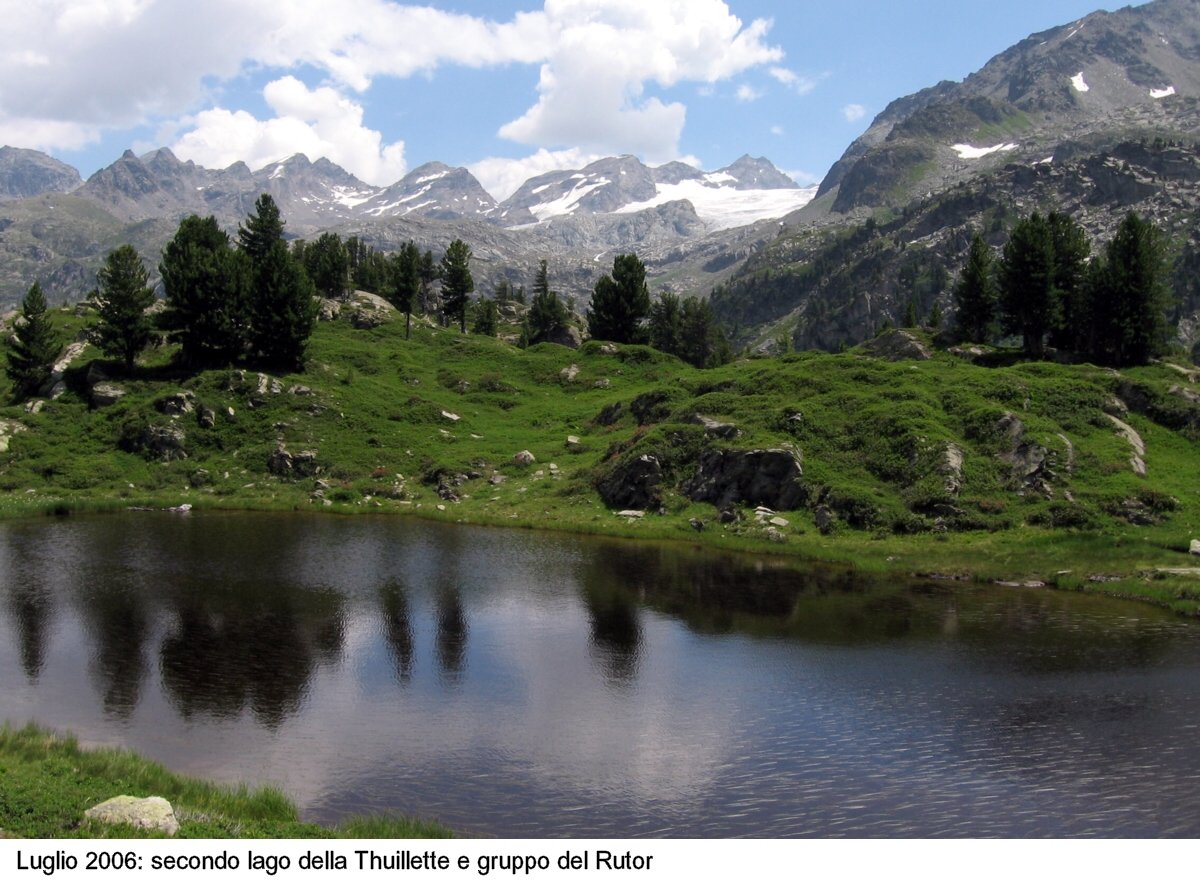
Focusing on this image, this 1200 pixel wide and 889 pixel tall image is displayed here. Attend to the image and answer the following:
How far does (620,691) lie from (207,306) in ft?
255

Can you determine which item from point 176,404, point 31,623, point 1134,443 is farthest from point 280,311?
point 1134,443

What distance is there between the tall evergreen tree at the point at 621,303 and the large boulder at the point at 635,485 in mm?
63957

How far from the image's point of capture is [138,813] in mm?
18172

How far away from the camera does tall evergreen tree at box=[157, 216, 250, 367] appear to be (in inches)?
3511

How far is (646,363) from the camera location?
115438 mm

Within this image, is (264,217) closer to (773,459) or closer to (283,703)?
(773,459)

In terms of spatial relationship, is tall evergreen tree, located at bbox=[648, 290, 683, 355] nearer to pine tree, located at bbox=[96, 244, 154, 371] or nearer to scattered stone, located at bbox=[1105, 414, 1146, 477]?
pine tree, located at bbox=[96, 244, 154, 371]

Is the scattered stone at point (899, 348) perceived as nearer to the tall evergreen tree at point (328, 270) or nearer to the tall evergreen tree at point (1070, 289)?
the tall evergreen tree at point (1070, 289)

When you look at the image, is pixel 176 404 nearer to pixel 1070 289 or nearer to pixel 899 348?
pixel 899 348

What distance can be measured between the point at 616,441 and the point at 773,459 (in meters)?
19.7

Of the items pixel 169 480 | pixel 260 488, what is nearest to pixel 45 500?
pixel 169 480

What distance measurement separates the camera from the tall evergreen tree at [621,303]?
427 feet

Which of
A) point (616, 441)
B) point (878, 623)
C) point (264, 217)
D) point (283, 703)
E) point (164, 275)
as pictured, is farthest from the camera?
point (264, 217)

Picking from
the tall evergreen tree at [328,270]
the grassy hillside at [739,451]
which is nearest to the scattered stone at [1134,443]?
the grassy hillside at [739,451]
